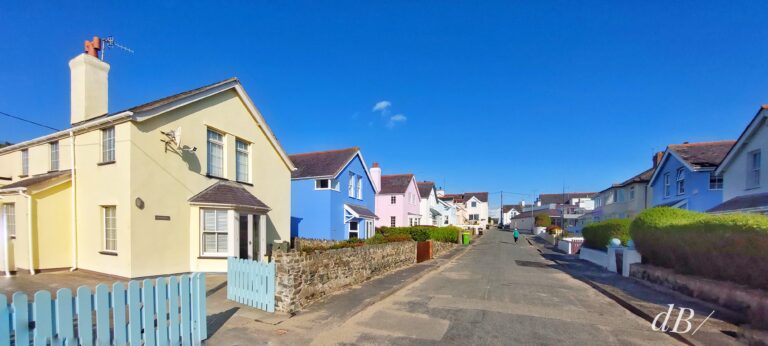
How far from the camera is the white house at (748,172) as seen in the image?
47.1ft

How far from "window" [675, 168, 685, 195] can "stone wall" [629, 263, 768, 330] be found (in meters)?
14.5

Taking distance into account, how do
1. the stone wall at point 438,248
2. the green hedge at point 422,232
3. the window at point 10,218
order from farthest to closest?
the green hedge at point 422,232, the stone wall at point 438,248, the window at point 10,218

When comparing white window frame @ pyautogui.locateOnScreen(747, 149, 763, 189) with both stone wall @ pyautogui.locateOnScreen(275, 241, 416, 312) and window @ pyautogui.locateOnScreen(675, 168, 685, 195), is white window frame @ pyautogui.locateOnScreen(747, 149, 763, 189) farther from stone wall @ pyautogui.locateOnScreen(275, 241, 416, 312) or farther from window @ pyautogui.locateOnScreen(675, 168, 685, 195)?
stone wall @ pyautogui.locateOnScreen(275, 241, 416, 312)

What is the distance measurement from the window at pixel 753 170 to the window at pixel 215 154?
2256 centimetres

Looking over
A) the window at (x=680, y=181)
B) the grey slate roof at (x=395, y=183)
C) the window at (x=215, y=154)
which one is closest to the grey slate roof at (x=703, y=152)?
the window at (x=680, y=181)

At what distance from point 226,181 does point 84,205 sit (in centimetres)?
420

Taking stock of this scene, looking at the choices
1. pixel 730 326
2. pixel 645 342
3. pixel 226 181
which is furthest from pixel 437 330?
pixel 226 181

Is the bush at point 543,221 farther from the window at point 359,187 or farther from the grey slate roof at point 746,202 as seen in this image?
the grey slate roof at point 746,202

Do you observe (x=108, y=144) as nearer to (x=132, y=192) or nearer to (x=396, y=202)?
(x=132, y=192)

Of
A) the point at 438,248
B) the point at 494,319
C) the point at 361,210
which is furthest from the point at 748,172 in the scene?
the point at 361,210

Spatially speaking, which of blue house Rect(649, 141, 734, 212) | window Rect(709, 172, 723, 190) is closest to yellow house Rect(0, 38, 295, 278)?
blue house Rect(649, 141, 734, 212)

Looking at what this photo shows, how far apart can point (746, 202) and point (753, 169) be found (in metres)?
2.23

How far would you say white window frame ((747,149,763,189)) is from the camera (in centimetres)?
1536

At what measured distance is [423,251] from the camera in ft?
64.3
